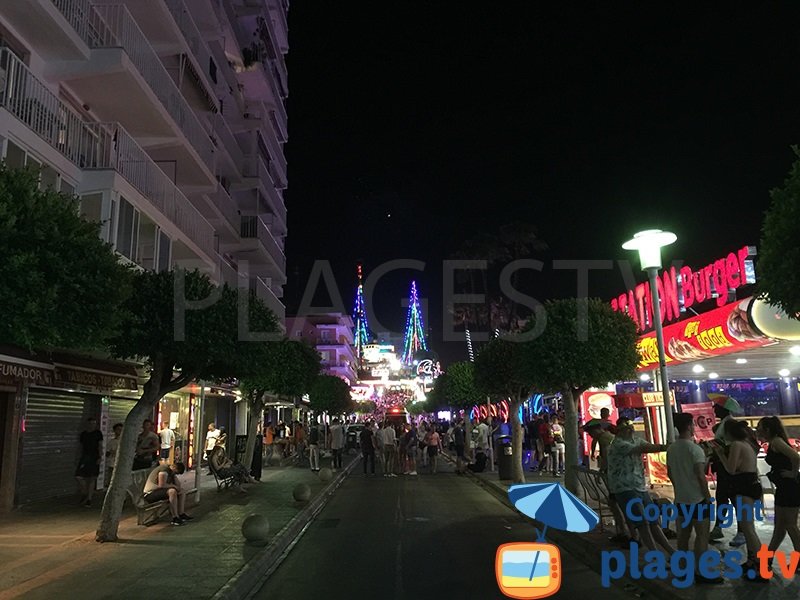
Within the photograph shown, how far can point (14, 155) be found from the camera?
12.0 m

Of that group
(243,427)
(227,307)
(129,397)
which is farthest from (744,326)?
(243,427)

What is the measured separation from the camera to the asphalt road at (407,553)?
699 cm

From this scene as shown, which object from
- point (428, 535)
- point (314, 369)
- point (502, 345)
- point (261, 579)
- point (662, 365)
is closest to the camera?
point (261, 579)

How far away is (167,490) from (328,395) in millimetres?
25857

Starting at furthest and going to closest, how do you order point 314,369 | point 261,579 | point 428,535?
point 314,369
point 428,535
point 261,579

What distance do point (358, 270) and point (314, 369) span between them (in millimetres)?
130138

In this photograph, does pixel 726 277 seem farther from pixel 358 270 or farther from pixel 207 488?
pixel 358 270

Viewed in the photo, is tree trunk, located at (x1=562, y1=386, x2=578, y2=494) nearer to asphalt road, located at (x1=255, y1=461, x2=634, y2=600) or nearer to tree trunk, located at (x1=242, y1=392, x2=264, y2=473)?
asphalt road, located at (x1=255, y1=461, x2=634, y2=600)

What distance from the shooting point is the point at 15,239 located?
5.89 metres

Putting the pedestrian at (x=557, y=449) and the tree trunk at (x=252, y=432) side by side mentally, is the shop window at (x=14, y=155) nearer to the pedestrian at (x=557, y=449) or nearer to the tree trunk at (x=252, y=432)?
the tree trunk at (x=252, y=432)

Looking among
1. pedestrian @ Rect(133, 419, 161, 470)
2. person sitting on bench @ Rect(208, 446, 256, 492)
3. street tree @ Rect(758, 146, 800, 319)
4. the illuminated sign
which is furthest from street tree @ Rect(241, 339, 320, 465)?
street tree @ Rect(758, 146, 800, 319)

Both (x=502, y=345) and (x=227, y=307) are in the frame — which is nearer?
(x=227, y=307)

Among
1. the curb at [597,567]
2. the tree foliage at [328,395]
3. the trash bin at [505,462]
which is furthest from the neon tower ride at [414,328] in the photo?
the curb at [597,567]

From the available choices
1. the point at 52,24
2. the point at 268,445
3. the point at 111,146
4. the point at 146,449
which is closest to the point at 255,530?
the point at 146,449
